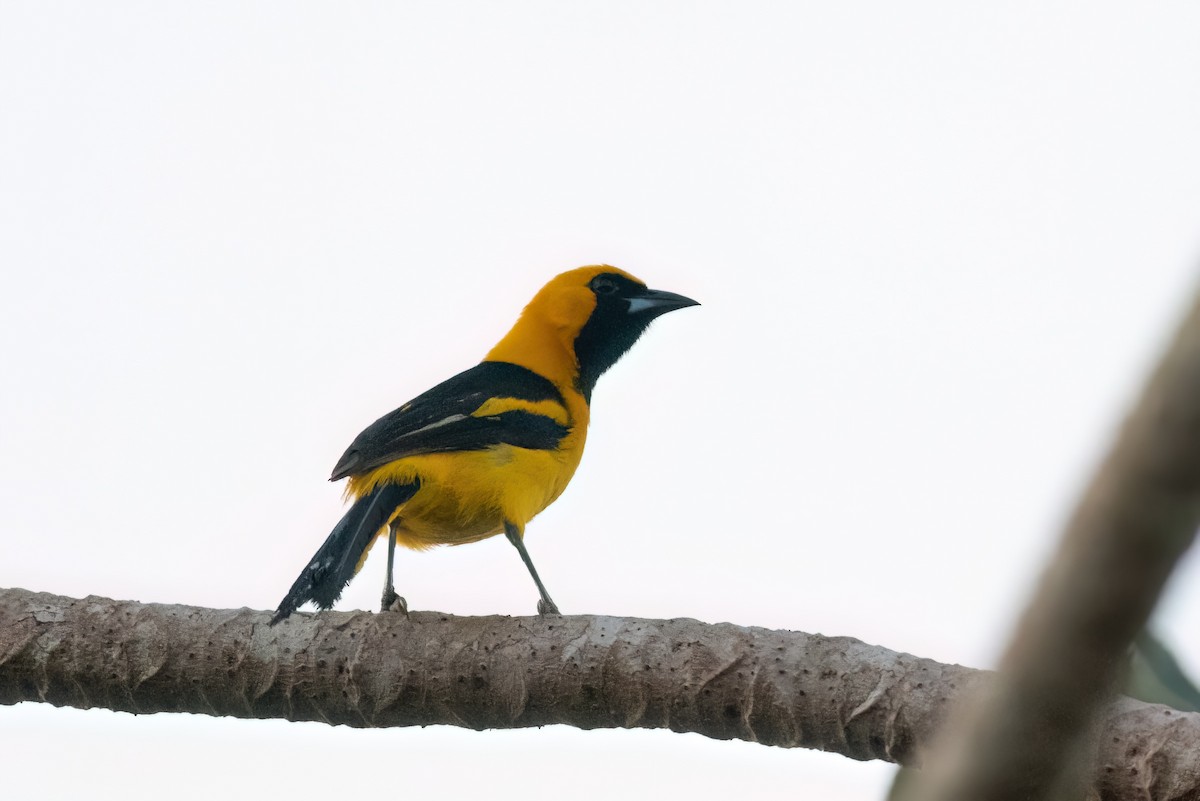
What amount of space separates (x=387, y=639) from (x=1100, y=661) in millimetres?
3046

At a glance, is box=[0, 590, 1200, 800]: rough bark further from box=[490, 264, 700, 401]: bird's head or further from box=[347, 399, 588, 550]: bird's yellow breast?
box=[490, 264, 700, 401]: bird's head

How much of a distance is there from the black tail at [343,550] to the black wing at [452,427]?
0.15 m

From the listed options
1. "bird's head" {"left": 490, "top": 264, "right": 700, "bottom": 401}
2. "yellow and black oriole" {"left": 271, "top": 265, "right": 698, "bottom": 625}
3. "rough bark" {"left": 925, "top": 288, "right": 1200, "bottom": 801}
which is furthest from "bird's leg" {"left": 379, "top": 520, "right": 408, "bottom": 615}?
"rough bark" {"left": 925, "top": 288, "right": 1200, "bottom": 801}

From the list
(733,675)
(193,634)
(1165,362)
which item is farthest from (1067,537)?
(193,634)

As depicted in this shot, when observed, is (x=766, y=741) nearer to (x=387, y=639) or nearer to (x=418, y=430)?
(x=387, y=639)

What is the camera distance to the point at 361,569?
4.36 m

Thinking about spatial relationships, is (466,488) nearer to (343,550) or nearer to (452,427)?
(452,427)

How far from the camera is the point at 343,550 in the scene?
427 cm

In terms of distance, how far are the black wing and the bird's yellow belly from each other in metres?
0.04

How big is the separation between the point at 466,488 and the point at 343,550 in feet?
2.43

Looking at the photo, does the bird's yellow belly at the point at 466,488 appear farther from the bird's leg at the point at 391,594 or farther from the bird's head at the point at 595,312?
the bird's head at the point at 595,312

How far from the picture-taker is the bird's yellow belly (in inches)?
192

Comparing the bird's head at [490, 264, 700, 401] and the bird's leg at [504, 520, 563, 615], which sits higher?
the bird's head at [490, 264, 700, 401]

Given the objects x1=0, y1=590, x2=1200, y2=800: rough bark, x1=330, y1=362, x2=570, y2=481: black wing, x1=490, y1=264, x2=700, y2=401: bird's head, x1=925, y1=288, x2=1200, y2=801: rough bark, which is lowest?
x1=0, y1=590, x2=1200, y2=800: rough bark
